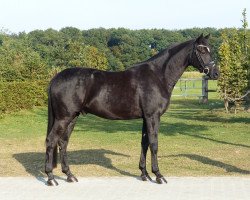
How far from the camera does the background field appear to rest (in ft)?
32.1

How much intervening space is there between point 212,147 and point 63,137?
5.70 m

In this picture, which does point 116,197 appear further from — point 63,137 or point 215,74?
point 215,74

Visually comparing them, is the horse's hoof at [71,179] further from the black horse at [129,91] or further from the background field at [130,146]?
the background field at [130,146]

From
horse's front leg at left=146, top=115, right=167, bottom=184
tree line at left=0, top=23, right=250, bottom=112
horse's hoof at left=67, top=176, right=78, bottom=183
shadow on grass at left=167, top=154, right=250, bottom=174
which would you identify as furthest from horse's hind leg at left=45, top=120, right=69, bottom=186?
shadow on grass at left=167, top=154, right=250, bottom=174

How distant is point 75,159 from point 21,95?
14181mm

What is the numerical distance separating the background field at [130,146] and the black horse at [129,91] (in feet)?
4.47

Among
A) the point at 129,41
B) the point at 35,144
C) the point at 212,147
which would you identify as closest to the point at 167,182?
the point at 212,147

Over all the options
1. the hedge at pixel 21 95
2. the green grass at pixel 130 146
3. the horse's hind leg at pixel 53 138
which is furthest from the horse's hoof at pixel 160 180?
the hedge at pixel 21 95

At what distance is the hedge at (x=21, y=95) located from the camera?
22.7 metres

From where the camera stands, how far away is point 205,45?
26.6 ft

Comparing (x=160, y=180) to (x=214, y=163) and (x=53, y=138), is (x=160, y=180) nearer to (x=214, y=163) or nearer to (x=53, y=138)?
(x=53, y=138)

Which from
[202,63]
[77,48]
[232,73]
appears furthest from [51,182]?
[77,48]

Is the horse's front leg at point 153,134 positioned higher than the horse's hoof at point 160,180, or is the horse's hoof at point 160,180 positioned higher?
the horse's front leg at point 153,134

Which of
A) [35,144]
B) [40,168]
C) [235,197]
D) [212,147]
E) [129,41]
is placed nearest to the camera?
[235,197]
